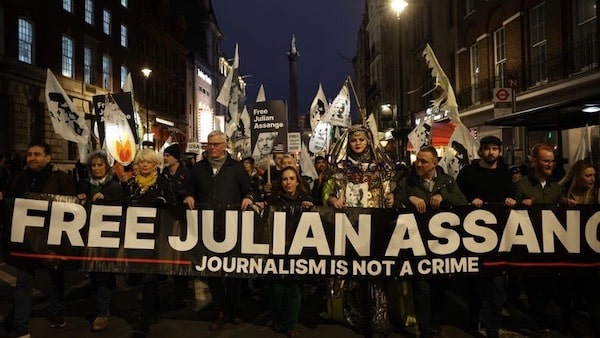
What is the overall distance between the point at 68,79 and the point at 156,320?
25165mm

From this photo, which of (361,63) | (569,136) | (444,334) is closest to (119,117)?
(444,334)

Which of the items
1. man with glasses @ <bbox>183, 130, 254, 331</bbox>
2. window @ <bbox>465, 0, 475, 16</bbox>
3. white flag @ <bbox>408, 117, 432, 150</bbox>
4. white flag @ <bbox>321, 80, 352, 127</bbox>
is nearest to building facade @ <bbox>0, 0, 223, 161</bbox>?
white flag @ <bbox>321, 80, 352, 127</bbox>

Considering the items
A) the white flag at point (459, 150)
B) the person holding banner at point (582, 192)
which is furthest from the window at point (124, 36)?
the person holding banner at point (582, 192)

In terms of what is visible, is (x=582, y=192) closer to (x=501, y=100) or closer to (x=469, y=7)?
(x=501, y=100)

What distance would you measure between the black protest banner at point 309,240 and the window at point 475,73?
19602mm

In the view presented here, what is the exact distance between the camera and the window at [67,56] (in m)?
28.5

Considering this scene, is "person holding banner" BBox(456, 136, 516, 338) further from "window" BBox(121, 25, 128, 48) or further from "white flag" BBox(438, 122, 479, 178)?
"window" BBox(121, 25, 128, 48)

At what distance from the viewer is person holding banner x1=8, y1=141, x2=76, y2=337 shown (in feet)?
17.9

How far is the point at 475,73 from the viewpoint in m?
25.1

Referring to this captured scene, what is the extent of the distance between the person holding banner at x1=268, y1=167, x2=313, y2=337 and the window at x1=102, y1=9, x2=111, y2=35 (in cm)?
3096

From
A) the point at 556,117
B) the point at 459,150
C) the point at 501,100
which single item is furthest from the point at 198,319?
the point at 556,117

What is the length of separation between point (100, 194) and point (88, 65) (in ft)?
92.5

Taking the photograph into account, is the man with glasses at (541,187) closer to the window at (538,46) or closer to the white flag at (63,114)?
the white flag at (63,114)

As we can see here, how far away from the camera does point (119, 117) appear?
12.0m
